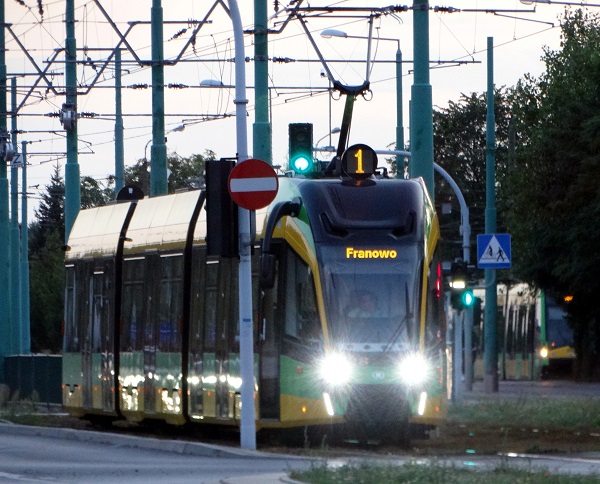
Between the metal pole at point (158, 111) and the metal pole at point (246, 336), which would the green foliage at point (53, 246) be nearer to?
the metal pole at point (158, 111)

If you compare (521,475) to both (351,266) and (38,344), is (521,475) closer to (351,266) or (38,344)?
(351,266)

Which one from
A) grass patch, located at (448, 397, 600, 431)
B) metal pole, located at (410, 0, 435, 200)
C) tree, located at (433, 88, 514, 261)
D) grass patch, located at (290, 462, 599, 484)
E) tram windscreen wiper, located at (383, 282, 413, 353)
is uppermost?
tree, located at (433, 88, 514, 261)

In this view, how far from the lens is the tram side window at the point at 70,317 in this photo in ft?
94.8

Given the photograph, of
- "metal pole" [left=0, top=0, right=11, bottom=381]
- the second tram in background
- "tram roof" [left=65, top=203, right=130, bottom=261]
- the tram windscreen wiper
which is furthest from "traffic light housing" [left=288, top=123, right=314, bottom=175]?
the second tram in background

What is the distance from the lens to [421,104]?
76.8 feet

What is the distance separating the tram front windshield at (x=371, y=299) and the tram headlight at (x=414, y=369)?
0.19 metres

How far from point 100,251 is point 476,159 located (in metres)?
71.7

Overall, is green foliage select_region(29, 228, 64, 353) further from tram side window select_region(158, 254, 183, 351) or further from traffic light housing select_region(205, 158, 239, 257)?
traffic light housing select_region(205, 158, 239, 257)

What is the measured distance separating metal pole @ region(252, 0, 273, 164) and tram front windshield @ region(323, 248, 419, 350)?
29.6ft

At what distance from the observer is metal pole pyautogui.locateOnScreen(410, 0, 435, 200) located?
23328mm

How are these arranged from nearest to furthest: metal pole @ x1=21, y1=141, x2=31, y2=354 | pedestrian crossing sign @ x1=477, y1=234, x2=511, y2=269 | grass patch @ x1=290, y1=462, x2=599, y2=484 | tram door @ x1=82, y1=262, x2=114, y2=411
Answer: grass patch @ x1=290, y1=462, x2=599, y2=484 < tram door @ x1=82, y1=262, x2=114, y2=411 < pedestrian crossing sign @ x1=477, y1=234, x2=511, y2=269 < metal pole @ x1=21, y1=141, x2=31, y2=354

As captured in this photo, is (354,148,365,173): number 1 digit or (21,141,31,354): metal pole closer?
(354,148,365,173): number 1 digit

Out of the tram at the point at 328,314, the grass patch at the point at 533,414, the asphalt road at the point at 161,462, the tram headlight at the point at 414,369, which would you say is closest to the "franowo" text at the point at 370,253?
the tram at the point at 328,314

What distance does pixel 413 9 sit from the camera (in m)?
23.7
